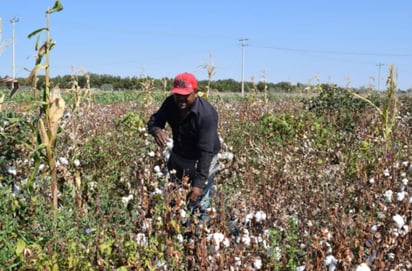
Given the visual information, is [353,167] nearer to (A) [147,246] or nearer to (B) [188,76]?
(B) [188,76]

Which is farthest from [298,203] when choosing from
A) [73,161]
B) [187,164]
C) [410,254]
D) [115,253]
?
[73,161]

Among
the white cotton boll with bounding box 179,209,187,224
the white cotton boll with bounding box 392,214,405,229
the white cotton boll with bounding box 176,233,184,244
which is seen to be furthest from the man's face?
the white cotton boll with bounding box 392,214,405,229

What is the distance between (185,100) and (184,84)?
0.39ft

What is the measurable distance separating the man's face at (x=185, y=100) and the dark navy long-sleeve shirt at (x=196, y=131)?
0.05 metres

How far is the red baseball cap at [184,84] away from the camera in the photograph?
12.6 ft

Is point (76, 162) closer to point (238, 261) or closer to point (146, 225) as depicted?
point (146, 225)

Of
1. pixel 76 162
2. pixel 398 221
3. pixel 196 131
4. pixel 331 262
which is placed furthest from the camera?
pixel 76 162

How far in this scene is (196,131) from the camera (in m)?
4.02

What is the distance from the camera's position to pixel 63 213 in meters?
3.55

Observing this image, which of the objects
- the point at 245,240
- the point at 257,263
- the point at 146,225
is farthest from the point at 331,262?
the point at 146,225

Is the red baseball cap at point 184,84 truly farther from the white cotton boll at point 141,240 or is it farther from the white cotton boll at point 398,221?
the white cotton boll at point 398,221

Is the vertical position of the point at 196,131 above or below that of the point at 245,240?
above

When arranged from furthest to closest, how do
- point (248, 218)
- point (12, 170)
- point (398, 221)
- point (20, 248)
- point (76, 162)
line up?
point (76, 162)
point (12, 170)
point (248, 218)
point (20, 248)
point (398, 221)

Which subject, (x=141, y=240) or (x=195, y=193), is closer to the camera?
(x=141, y=240)
